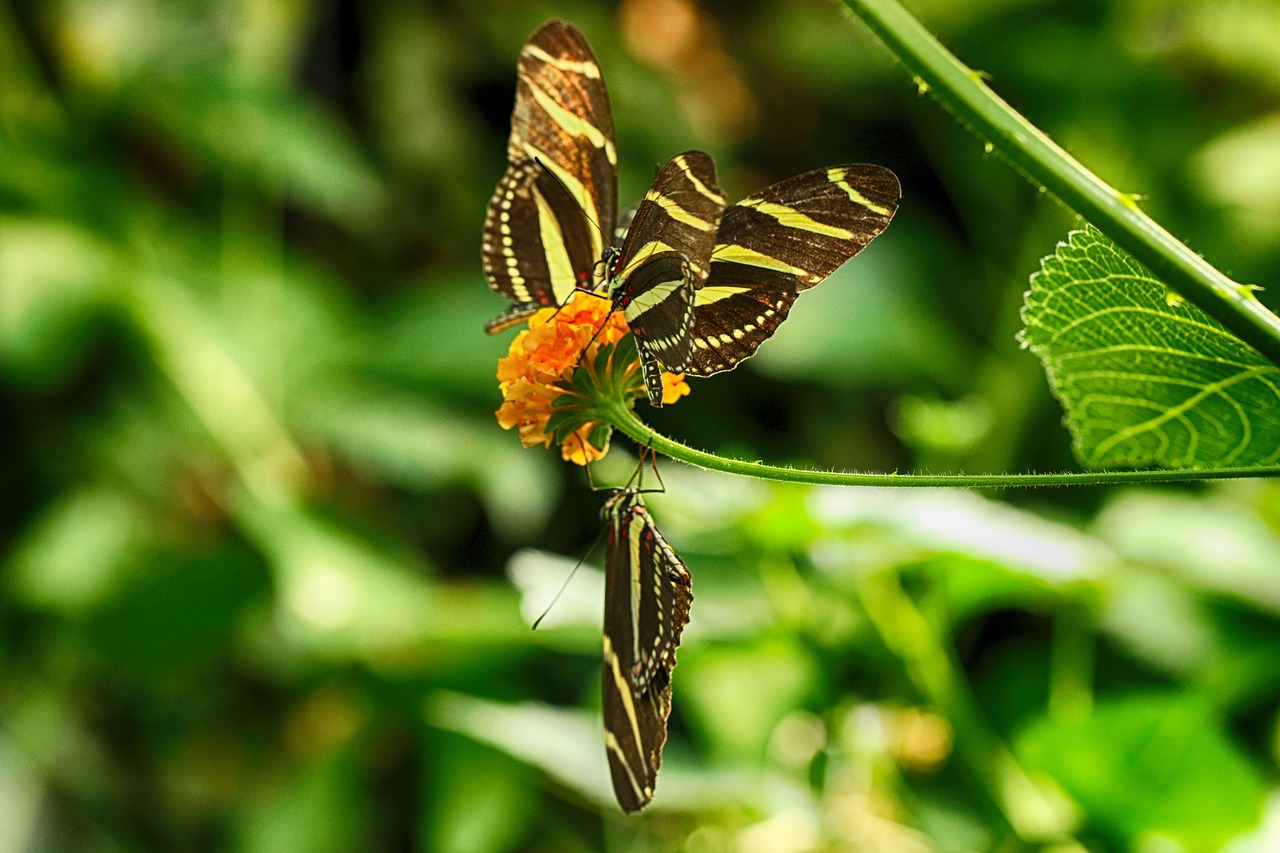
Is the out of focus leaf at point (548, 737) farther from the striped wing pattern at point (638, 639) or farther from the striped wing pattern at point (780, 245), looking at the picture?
the striped wing pattern at point (780, 245)

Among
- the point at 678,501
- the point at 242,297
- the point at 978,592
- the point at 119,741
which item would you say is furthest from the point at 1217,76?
the point at 119,741

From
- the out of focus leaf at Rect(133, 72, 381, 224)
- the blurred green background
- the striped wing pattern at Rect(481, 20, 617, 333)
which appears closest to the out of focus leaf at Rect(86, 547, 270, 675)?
the blurred green background

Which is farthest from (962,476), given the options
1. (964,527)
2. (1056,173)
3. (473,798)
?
(473,798)

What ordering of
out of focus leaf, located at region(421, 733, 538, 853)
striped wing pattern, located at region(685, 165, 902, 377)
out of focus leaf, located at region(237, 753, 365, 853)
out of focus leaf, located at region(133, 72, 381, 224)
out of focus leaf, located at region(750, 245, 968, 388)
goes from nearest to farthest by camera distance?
striped wing pattern, located at region(685, 165, 902, 377), out of focus leaf, located at region(421, 733, 538, 853), out of focus leaf, located at region(237, 753, 365, 853), out of focus leaf, located at region(750, 245, 968, 388), out of focus leaf, located at region(133, 72, 381, 224)

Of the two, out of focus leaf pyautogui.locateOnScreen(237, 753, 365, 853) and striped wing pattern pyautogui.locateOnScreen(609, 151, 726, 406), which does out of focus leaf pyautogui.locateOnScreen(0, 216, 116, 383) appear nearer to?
out of focus leaf pyautogui.locateOnScreen(237, 753, 365, 853)

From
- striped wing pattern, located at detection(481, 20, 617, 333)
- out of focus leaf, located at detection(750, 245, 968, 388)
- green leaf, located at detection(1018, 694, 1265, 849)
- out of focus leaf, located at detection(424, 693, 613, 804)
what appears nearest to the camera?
striped wing pattern, located at detection(481, 20, 617, 333)

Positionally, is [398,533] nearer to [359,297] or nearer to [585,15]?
[359,297]
